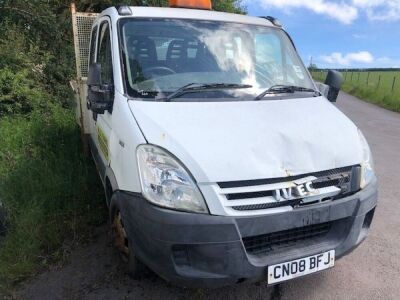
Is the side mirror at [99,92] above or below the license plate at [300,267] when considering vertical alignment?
above

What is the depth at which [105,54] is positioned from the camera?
3.78m

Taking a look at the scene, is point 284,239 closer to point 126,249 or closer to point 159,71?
point 126,249

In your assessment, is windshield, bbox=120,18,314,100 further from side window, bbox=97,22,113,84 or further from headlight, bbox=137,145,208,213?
headlight, bbox=137,145,208,213

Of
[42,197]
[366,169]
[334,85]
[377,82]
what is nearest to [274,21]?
[334,85]

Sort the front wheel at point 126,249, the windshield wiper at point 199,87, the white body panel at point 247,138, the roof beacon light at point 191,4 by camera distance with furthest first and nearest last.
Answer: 1. the roof beacon light at point 191,4
2. the windshield wiper at point 199,87
3. the front wheel at point 126,249
4. the white body panel at point 247,138

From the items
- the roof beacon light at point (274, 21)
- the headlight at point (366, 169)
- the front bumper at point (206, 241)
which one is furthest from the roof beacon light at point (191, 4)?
the front bumper at point (206, 241)

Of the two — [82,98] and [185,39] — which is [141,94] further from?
[82,98]

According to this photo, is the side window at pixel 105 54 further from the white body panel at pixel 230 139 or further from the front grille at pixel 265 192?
the front grille at pixel 265 192

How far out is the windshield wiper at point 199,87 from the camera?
10.1 ft

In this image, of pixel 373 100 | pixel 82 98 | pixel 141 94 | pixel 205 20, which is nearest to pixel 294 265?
pixel 141 94

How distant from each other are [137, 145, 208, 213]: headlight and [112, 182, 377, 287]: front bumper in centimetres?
6

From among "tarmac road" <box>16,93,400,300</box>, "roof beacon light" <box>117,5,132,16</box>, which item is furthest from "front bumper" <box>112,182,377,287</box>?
"roof beacon light" <box>117,5,132,16</box>

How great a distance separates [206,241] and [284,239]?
578 mm

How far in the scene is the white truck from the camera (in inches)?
94.5
